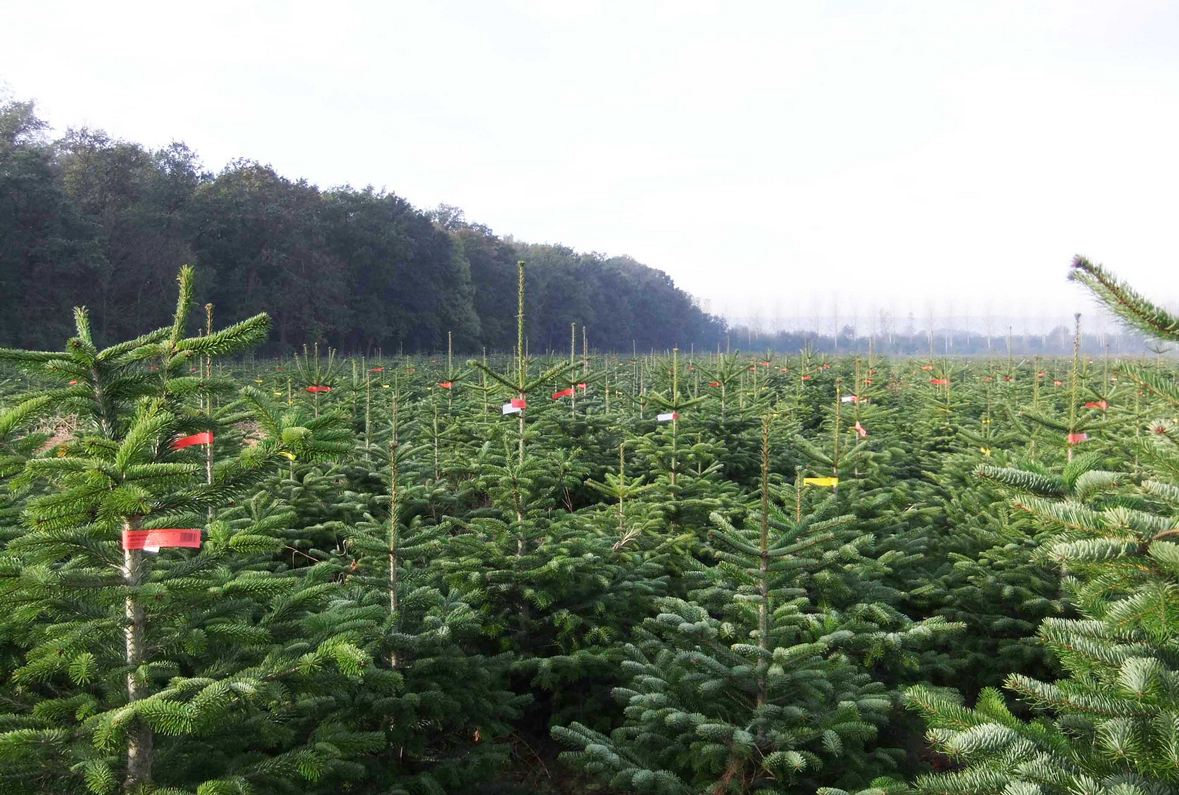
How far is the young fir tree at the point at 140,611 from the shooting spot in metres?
2.47

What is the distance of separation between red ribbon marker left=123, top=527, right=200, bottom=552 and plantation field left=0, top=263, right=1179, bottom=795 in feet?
0.04

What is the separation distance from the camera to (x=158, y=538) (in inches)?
105

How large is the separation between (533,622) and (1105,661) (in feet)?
11.8

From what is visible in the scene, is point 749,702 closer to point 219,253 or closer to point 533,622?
point 533,622

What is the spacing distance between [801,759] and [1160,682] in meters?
1.61

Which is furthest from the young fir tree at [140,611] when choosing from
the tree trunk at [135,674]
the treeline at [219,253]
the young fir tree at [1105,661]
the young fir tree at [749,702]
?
the treeline at [219,253]

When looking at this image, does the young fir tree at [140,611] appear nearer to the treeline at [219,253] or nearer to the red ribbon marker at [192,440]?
the red ribbon marker at [192,440]

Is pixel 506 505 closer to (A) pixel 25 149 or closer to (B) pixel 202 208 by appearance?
(A) pixel 25 149

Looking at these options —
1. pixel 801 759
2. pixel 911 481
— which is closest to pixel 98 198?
pixel 911 481

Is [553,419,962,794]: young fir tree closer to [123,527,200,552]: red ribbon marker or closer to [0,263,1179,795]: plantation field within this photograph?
[0,263,1179,795]: plantation field

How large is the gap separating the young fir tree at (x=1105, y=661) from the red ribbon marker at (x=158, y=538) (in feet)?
8.31

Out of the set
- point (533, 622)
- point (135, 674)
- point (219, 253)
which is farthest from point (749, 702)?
point (219, 253)

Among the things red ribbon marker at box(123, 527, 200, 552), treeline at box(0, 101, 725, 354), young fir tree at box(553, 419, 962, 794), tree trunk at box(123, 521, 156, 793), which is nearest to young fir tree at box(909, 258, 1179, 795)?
young fir tree at box(553, 419, 962, 794)

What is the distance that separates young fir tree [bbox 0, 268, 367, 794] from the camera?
8.11 feet
